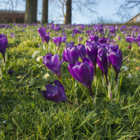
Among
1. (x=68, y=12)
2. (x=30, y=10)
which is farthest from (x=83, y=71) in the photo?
(x=68, y=12)

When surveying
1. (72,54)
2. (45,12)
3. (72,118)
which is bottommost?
(72,118)

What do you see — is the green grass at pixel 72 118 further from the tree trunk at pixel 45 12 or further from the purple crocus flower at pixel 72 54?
the tree trunk at pixel 45 12

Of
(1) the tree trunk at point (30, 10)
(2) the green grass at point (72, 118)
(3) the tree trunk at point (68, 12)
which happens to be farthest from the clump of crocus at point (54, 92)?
(3) the tree trunk at point (68, 12)

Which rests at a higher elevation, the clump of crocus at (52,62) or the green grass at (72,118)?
the clump of crocus at (52,62)

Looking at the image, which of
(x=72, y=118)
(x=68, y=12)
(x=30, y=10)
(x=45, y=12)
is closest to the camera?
(x=72, y=118)

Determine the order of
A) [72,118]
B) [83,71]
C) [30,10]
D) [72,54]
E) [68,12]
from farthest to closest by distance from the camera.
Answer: [68,12] → [30,10] → [72,54] → [72,118] → [83,71]

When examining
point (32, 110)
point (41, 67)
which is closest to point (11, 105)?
point (32, 110)

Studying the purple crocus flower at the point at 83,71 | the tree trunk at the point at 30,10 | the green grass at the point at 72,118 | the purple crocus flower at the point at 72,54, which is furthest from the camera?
the tree trunk at the point at 30,10

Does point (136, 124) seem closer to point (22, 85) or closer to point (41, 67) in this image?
point (22, 85)

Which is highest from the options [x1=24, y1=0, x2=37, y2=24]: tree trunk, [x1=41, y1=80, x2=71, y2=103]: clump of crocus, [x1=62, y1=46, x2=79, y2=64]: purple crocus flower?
[x1=24, y1=0, x2=37, y2=24]: tree trunk

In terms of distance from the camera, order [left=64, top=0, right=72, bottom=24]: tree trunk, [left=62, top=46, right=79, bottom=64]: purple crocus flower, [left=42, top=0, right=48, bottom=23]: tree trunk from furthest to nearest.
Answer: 1. [left=64, top=0, right=72, bottom=24]: tree trunk
2. [left=42, top=0, right=48, bottom=23]: tree trunk
3. [left=62, top=46, right=79, bottom=64]: purple crocus flower

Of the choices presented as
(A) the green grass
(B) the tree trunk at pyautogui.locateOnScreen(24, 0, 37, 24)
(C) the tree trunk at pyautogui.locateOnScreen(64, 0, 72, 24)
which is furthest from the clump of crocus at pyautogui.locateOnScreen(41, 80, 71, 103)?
(C) the tree trunk at pyautogui.locateOnScreen(64, 0, 72, 24)

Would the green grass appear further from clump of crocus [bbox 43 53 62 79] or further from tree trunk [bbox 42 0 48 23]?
tree trunk [bbox 42 0 48 23]

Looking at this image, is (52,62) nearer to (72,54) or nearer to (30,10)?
(72,54)
